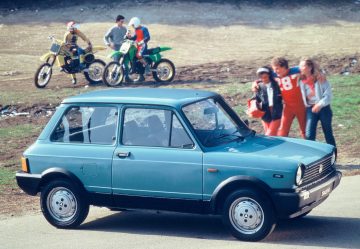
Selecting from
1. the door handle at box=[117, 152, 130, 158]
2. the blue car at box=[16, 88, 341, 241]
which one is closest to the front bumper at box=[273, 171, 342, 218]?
the blue car at box=[16, 88, 341, 241]

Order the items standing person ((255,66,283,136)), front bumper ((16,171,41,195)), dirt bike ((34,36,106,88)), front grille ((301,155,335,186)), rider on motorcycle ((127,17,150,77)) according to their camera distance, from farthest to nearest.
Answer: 1. rider on motorcycle ((127,17,150,77))
2. dirt bike ((34,36,106,88))
3. standing person ((255,66,283,136))
4. front bumper ((16,171,41,195))
5. front grille ((301,155,335,186))

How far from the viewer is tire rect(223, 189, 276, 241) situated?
10102 mm

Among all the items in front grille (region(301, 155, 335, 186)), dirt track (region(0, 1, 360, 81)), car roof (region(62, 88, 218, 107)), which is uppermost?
car roof (region(62, 88, 218, 107))

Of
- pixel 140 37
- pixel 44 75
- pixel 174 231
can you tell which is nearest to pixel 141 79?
pixel 140 37

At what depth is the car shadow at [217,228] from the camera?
10.3 metres

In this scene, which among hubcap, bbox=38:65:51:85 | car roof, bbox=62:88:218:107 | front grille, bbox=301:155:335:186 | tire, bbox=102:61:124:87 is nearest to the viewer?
front grille, bbox=301:155:335:186

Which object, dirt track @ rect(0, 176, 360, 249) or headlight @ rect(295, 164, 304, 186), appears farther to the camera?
dirt track @ rect(0, 176, 360, 249)

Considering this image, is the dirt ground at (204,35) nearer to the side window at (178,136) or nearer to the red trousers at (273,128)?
the red trousers at (273,128)

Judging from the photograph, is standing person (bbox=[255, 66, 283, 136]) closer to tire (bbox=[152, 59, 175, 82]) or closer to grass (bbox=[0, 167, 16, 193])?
grass (bbox=[0, 167, 16, 193])

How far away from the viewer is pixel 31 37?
3366 cm

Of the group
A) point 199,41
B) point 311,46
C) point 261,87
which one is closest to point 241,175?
point 261,87

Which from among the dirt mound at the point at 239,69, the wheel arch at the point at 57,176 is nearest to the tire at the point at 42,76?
the dirt mound at the point at 239,69

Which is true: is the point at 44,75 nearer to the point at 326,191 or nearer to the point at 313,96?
the point at 313,96

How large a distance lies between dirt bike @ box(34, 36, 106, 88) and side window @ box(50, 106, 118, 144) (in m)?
13.0
